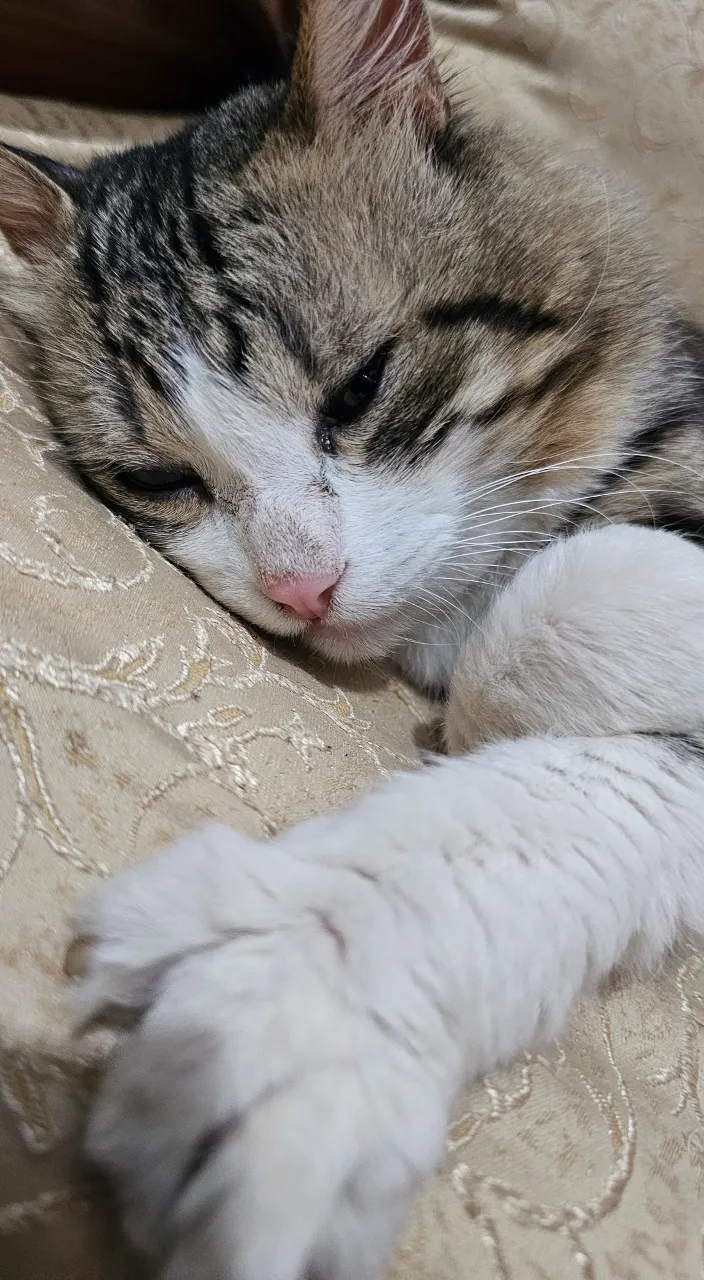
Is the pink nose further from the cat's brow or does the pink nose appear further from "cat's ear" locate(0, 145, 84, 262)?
"cat's ear" locate(0, 145, 84, 262)

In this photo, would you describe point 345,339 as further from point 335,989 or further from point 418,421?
point 335,989

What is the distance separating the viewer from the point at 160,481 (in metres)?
0.85

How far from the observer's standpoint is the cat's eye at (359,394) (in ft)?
2.51

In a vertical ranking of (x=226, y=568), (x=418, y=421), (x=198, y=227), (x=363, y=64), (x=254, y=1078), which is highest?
(x=363, y=64)

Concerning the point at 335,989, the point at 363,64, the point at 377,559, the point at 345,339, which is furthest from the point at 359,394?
the point at 335,989

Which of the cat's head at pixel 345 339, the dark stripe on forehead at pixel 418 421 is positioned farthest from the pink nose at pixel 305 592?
the dark stripe on forehead at pixel 418 421

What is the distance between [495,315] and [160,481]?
39 centimetres

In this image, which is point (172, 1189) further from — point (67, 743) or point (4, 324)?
point (4, 324)

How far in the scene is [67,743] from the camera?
19.7 inches

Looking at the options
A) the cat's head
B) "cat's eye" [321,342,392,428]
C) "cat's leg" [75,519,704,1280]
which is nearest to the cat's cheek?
the cat's head

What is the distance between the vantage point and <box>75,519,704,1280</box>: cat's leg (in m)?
0.40

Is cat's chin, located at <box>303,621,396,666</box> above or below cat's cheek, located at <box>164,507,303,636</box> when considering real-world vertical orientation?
below

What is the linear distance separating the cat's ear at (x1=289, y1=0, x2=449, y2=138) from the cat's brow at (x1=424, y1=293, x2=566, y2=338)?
9.0 inches

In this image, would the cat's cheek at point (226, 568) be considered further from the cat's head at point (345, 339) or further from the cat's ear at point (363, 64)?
the cat's ear at point (363, 64)
